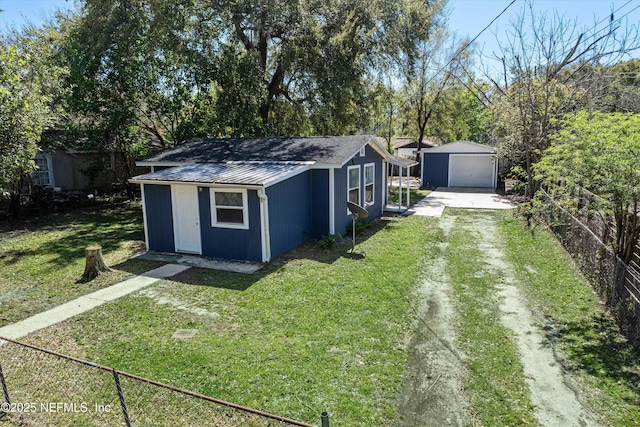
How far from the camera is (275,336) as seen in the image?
248 inches

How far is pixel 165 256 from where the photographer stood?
10805mm

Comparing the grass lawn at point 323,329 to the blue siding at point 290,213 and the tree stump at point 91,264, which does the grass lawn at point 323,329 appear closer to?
the tree stump at point 91,264

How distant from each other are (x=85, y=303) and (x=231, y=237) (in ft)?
11.7

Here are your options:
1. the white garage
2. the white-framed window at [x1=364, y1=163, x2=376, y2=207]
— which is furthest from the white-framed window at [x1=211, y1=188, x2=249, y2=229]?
the white garage

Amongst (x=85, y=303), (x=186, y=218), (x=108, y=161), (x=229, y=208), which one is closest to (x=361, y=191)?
(x=229, y=208)

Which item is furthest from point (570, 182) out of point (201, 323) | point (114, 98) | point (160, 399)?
point (114, 98)

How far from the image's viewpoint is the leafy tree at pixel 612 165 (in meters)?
6.10

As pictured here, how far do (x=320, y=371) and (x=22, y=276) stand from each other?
25.7ft

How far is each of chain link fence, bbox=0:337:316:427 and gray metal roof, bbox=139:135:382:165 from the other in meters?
7.99

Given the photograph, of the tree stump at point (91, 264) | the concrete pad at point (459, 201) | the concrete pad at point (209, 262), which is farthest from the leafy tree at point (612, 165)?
the tree stump at point (91, 264)

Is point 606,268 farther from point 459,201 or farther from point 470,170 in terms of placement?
point 470,170

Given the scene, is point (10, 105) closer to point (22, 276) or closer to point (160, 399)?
point (22, 276)

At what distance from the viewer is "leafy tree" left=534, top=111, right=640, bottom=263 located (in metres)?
6.10

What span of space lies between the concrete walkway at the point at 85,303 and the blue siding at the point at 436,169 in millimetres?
20269
